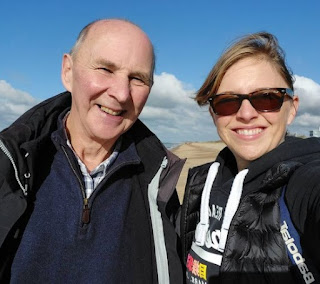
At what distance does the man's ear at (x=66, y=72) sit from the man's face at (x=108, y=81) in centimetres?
9

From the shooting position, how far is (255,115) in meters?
2.39

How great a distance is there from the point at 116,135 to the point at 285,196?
1.33m

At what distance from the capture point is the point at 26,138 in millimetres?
2268

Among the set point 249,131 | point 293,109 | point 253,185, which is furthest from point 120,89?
point 293,109

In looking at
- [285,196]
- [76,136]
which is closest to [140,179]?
[76,136]

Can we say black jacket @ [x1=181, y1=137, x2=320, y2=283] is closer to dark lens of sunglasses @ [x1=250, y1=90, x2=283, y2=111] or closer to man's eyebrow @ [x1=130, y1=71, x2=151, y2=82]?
dark lens of sunglasses @ [x1=250, y1=90, x2=283, y2=111]

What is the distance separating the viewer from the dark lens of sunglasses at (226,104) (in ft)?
8.00

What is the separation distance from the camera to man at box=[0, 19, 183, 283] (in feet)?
6.89

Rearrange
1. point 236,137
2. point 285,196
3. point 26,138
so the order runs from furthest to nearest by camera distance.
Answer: point 236,137
point 26,138
point 285,196

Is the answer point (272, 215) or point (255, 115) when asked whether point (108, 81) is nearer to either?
point (255, 115)

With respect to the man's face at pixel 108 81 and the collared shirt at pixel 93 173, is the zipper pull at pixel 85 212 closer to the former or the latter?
the collared shirt at pixel 93 173

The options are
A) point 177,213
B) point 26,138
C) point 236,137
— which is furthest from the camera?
point 177,213

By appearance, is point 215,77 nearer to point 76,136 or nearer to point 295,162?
point 295,162

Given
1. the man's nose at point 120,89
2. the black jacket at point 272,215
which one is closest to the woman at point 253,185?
the black jacket at point 272,215
